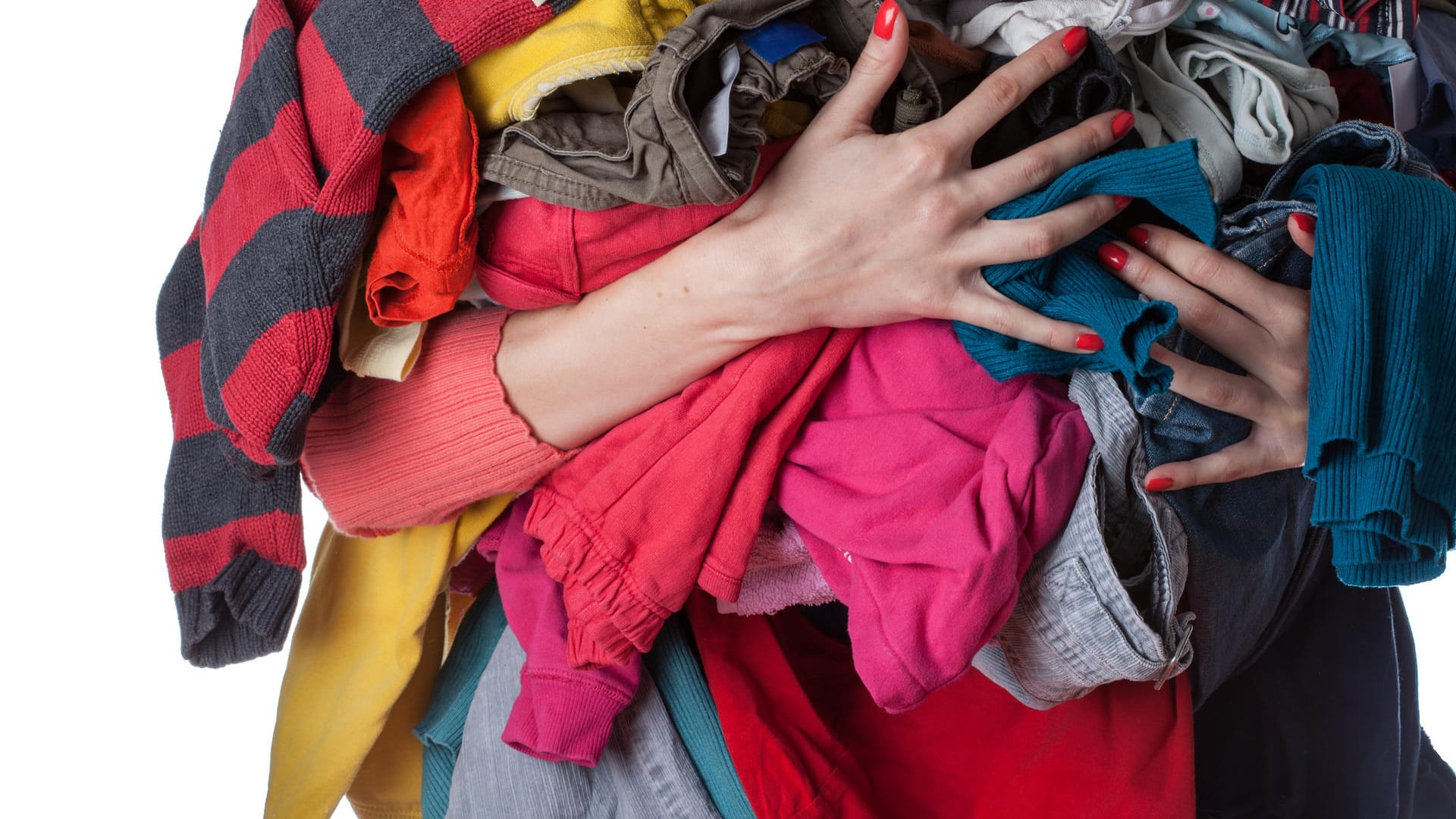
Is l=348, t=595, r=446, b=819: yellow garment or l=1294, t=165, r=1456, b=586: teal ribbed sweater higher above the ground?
l=1294, t=165, r=1456, b=586: teal ribbed sweater

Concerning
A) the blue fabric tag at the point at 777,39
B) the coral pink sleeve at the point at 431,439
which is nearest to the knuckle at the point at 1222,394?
the blue fabric tag at the point at 777,39

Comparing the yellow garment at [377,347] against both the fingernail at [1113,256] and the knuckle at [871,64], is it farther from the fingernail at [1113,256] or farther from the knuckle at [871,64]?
the fingernail at [1113,256]

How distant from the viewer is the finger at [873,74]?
0.65 m

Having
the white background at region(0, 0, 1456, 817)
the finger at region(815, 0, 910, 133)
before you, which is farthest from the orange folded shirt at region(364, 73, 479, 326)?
the white background at region(0, 0, 1456, 817)

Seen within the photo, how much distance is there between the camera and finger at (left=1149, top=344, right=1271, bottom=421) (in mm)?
681

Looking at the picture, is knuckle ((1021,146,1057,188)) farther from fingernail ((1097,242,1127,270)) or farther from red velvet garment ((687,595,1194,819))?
red velvet garment ((687,595,1194,819))

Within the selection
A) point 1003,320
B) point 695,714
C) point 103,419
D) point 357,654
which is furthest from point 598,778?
point 103,419

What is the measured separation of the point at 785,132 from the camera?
2.41 feet

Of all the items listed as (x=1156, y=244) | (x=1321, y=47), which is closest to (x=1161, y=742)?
(x=1156, y=244)

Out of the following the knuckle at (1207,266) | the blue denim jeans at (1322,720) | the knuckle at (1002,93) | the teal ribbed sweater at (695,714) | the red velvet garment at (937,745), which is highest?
the knuckle at (1002,93)

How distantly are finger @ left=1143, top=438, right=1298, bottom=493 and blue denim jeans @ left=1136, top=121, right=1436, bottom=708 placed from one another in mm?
11

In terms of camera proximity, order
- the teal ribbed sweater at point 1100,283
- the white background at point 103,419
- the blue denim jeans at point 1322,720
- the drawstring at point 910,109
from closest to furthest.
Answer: the teal ribbed sweater at point 1100,283 → the drawstring at point 910,109 → the blue denim jeans at point 1322,720 → the white background at point 103,419

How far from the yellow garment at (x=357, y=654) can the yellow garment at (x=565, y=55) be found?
345 millimetres

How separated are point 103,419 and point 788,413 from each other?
107cm
